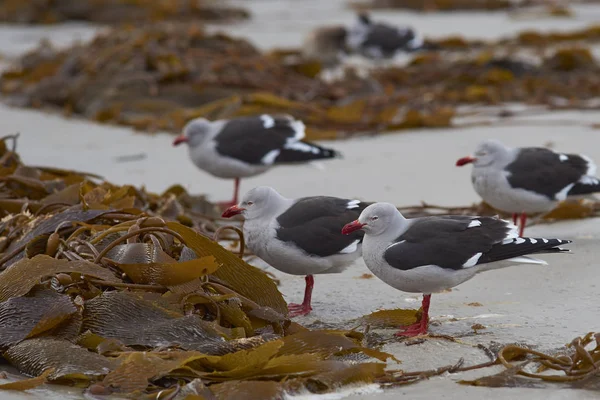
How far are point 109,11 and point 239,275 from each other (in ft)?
43.4

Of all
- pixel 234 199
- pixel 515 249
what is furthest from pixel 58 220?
pixel 234 199

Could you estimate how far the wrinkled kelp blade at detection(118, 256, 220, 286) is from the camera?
348 centimetres

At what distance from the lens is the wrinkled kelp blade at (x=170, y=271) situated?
3.48 metres

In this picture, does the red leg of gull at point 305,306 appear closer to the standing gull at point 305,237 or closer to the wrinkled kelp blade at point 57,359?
the standing gull at point 305,237

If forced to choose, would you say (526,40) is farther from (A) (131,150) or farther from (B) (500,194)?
(B) (500,194)

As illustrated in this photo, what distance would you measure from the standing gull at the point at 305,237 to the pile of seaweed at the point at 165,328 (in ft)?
1.37

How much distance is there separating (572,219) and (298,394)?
290cm

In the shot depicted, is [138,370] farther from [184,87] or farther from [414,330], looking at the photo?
[184,87]

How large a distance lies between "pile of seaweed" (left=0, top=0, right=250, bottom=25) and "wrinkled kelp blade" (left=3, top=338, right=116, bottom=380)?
13.2 metres

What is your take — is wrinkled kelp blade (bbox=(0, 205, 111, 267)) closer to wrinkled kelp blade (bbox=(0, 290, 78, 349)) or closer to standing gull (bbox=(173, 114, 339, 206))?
wrinkled kelp blade (bbox=(0, 290, 78, 349))

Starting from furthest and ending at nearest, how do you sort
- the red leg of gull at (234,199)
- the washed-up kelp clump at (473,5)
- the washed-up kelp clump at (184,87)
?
the washed-up kelp clump at (473,5)
the washed-up kelp clump at (184,87)
the red leg of gull at (234,199)

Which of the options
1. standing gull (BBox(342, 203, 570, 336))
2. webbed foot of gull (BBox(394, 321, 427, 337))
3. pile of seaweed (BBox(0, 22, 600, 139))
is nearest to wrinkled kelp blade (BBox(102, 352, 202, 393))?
webbed foot of gull (BBox(394, 321, 427, 337))

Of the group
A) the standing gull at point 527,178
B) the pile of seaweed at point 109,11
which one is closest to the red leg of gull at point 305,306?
the standing gull at point 527,178

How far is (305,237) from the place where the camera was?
4.14 metres
